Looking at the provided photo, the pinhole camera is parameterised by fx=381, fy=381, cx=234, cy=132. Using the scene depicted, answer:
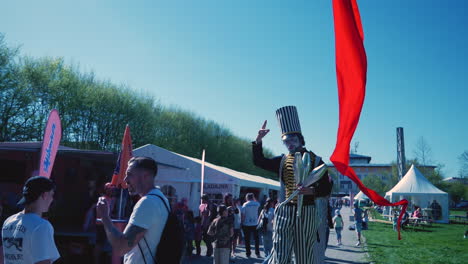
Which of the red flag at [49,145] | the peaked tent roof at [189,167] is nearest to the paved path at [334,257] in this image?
the peaked tent roof at [189,167]

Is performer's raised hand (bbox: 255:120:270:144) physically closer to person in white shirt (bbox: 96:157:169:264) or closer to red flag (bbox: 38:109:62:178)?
person in white shirt (bbox: 96:157:169:264)

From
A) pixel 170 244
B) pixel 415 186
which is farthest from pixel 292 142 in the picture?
pixel 415 186

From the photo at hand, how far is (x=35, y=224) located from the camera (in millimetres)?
3182

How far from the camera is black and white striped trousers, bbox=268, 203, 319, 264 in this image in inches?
168

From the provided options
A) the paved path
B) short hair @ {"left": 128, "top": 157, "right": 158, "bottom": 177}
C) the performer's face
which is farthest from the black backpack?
the paved path

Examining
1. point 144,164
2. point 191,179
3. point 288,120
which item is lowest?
point 144,164

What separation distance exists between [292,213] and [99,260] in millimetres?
6180

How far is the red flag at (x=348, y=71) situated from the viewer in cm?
366

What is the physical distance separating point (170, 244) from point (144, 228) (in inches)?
10.5

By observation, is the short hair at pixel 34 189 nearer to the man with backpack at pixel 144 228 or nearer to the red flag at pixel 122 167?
the man with backpack at pixel 144 228

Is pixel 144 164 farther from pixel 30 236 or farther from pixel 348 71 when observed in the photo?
pixel 348 71

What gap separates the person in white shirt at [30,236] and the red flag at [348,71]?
8.81ft

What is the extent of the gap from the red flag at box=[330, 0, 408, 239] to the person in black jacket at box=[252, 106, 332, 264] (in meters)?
0.78

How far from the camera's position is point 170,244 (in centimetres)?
279
